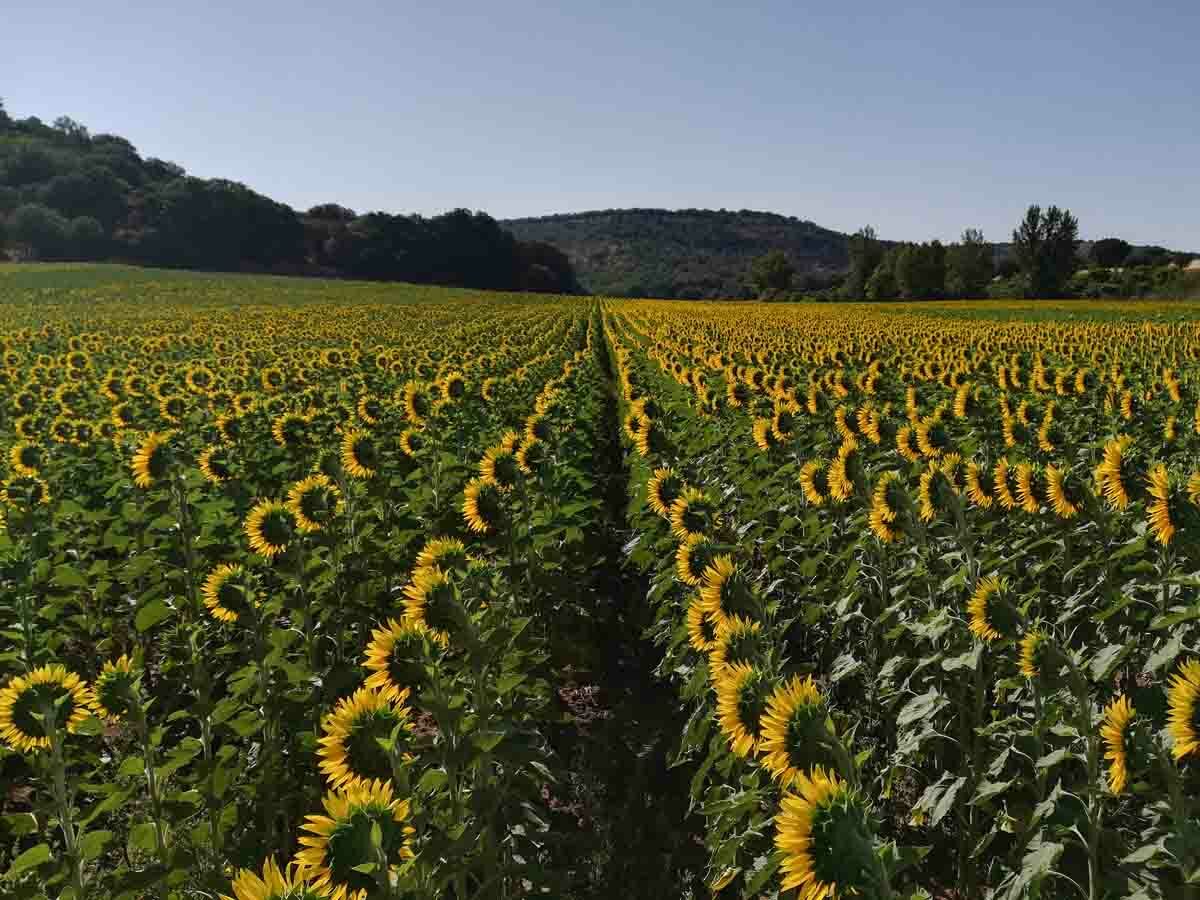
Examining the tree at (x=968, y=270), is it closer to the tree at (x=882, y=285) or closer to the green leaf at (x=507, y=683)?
the tree at (x=882, y=285)

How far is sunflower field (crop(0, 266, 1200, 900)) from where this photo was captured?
277 centimetres

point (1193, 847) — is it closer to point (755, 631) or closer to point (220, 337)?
point (755, 631)

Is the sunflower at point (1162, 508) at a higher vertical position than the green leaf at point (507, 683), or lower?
higher

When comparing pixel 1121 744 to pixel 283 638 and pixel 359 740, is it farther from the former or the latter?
pixel 283 638

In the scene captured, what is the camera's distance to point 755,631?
3096 mm

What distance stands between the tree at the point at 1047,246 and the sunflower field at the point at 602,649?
71.8m

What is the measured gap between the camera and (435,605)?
10.7 feet

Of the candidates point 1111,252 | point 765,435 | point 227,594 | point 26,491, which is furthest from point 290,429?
point 1111,252

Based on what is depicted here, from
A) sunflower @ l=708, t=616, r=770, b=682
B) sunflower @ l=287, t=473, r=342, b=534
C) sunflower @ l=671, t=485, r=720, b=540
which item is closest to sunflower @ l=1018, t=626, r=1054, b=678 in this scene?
sunflower @ l=708, t=616, r=770, b=682

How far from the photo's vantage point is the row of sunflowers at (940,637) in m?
2.62

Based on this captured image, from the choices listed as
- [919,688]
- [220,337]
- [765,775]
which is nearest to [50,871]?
[765,775]

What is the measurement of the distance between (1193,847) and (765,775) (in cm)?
130

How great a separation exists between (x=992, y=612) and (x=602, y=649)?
13.8 feet

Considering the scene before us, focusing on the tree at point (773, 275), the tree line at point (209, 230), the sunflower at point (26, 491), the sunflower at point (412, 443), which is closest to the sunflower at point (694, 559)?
the sunflower at point (412, 443)
